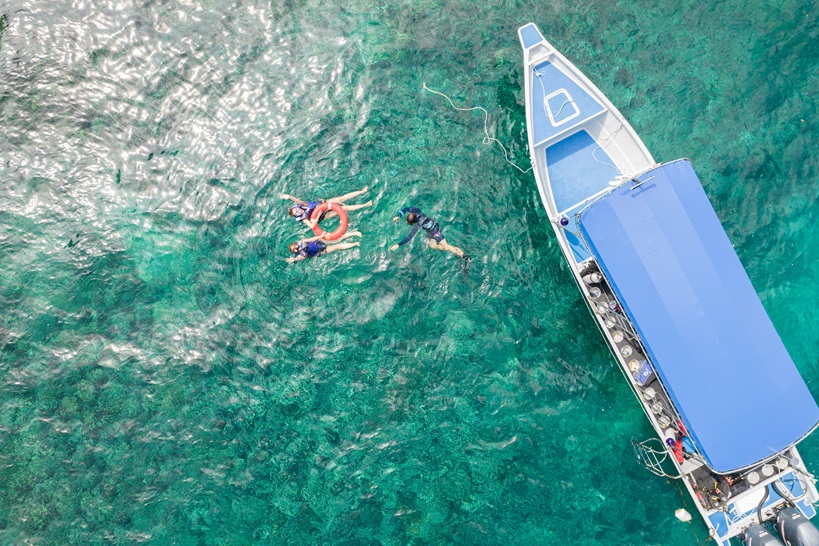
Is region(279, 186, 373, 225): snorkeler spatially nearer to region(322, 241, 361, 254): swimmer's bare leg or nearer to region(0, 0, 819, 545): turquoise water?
region(0, 0, 819, 545): turquoise water

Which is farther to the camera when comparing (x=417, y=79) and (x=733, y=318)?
(x=417, y=79)

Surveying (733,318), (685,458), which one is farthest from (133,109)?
(685,458)

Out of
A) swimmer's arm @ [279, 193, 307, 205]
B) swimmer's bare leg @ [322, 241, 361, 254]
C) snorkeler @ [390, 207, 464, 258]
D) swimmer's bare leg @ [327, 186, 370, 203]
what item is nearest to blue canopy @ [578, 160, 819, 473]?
snorkeler @ [390, 207, 464, 258]

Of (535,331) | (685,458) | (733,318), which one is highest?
(535,331)

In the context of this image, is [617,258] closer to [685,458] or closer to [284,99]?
[685,458]

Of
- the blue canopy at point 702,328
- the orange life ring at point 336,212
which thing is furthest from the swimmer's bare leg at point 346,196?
the blue canopy at point 702,328

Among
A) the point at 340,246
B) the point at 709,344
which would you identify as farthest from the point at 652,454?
the point at 340,246

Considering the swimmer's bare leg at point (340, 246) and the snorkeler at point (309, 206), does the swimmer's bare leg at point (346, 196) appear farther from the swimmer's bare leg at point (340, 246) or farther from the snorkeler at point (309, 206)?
the swimmer's bare leg at point (340, 246)
